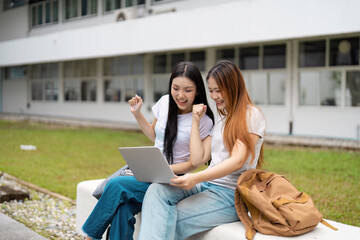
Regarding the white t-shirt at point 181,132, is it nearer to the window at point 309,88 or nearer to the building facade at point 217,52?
the building facade at point 217,52

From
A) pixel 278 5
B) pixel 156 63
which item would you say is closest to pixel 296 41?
pixel 278 5

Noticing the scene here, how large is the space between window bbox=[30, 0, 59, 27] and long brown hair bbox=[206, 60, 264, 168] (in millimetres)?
24206

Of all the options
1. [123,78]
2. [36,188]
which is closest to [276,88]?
[123,78]

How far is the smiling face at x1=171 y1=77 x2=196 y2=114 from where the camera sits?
346 cm

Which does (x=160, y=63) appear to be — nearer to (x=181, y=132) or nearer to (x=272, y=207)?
(x=181, y=132)

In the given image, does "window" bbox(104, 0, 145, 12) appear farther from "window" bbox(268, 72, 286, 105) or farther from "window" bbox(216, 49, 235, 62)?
"window" bbox(268, 72, 286, 105)

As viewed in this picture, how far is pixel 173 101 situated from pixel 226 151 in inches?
29.2

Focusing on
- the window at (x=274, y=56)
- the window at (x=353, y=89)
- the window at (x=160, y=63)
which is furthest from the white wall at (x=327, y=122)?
the window at (x=160, y=63)

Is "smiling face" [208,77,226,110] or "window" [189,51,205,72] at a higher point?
"window" [189,51,205,72]

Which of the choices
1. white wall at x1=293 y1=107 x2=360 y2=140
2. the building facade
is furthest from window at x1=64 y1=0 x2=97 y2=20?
white wall at x1=293 y1=107 x2=360 y2=140

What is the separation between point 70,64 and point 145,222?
23.5m

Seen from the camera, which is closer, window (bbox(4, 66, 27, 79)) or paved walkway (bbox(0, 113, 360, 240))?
paved walkway (bbox(0, 113, 360, 240))

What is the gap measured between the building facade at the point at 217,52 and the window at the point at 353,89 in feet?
0.10

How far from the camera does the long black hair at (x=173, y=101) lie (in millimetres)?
3463
